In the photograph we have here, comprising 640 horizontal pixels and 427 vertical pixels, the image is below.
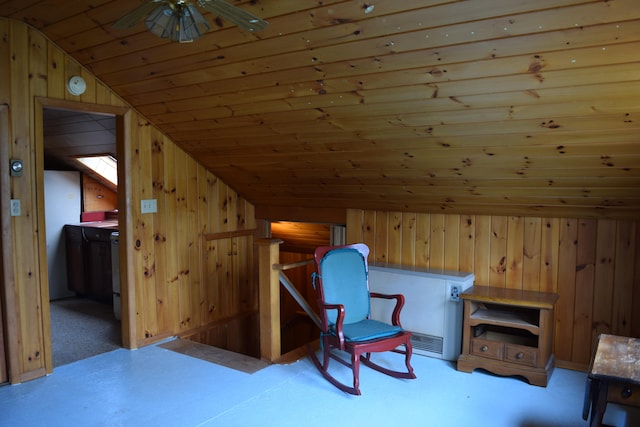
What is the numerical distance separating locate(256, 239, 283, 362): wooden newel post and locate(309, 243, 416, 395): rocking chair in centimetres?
31

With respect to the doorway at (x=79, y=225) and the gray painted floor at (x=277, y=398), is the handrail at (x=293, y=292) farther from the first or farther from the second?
the doorway at (x=79, y=225)

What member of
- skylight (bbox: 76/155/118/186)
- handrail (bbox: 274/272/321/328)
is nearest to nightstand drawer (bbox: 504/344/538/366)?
handrail (bbox: 274/272/321/328)

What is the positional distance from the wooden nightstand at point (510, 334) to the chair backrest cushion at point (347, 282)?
0.71 metres

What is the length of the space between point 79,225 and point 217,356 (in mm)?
2716

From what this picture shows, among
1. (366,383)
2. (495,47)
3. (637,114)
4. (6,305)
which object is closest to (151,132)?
(6,305)

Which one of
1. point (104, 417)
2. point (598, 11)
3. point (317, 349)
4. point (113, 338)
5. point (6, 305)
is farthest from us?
point (113, 338)

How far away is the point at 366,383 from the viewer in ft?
10.5

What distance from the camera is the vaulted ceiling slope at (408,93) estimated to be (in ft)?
6.98

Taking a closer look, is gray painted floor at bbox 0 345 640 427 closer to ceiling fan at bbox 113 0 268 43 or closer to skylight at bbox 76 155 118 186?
ceiling fan at bbox 113 0 268 43

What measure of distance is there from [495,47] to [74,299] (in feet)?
17.0

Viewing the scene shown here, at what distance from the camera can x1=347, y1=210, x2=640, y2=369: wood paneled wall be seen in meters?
3.27

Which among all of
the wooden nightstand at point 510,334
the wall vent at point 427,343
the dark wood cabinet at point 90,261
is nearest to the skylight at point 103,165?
the dark wood cabinet at point 90,261

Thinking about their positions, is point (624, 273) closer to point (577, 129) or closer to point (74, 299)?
point (577, 129)

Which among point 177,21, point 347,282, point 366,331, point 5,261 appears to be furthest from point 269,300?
point 177,21
